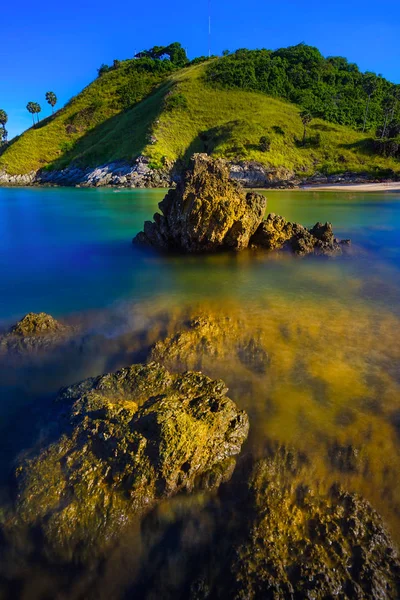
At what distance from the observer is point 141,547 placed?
4.04 metres

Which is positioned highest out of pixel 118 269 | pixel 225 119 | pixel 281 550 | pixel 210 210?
pixel 225 119

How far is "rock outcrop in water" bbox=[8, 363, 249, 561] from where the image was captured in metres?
4.23

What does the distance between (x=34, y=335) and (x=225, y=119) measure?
104354 mm

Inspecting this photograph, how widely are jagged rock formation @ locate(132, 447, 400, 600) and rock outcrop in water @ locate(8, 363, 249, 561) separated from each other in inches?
22.1

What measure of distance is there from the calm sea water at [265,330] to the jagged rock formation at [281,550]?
39 cm

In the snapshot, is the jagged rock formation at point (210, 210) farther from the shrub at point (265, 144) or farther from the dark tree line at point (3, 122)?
the dark tree line at point (3, 122)

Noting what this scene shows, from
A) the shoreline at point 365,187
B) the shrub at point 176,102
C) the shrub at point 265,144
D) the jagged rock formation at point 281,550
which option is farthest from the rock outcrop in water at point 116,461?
the shrub at point 176,102

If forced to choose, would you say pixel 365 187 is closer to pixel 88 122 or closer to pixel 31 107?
pixel 88 122

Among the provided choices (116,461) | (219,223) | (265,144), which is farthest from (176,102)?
→ (116,461)

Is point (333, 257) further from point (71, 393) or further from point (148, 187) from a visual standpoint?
point (148, 187)

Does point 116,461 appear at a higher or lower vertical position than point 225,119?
lower

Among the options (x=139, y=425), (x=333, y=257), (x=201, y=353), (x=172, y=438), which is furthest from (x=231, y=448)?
(x=333, y=257)

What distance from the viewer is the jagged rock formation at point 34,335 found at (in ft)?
28.4

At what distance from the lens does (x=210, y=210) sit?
16891 mm
